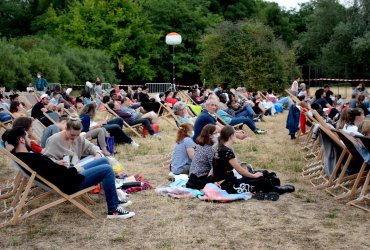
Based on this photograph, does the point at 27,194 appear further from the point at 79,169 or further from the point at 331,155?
the point at 331,155

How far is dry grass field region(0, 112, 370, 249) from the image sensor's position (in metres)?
4.72

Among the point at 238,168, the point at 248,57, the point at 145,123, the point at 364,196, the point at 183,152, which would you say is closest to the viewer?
the point at 364,196

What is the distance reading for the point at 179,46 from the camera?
41531 mm

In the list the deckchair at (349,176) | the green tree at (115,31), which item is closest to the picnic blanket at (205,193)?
the deckchair at (349,176)

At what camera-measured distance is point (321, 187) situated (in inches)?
268

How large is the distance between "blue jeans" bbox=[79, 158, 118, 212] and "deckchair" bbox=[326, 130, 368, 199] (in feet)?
8.98

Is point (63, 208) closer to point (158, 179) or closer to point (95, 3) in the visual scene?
point (158, 179)

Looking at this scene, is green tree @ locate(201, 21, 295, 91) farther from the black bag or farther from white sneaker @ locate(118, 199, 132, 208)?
white sneaker @ locate(118, 199, 132, 208)

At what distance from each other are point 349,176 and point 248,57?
1863cm

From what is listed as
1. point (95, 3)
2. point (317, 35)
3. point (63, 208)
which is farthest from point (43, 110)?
point (317, 35)

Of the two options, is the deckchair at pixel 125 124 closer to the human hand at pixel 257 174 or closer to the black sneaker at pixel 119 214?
the human hand at pixel 257 174

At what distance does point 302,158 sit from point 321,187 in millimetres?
2282

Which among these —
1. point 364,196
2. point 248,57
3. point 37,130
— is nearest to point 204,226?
point 364,196

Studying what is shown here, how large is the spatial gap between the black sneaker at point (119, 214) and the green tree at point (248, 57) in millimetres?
19617
